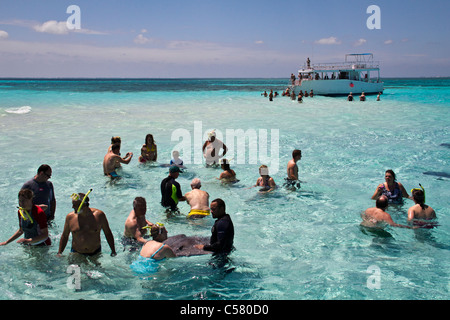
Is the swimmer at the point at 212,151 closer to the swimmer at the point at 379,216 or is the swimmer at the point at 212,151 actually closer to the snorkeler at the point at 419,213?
the swimmer at the point at 379,216

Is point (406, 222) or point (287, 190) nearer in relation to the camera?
point (406, 222)

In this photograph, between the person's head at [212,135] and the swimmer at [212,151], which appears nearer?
the person's head at [212,135]

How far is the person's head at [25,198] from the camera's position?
5.34m

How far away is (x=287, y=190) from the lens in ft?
32.4

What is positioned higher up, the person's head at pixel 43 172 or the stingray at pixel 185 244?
the person's head at pixel 43 172

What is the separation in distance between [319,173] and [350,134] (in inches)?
347

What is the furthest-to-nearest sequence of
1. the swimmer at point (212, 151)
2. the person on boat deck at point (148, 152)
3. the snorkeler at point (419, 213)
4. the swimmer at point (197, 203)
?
the person on boat deck at point (148, 152)
the swimmer at point (212, 151)
the swimmer at point (197, 203)
the snorkeler at point (419, 213)

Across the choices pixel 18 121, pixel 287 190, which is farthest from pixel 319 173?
pixel 18 121

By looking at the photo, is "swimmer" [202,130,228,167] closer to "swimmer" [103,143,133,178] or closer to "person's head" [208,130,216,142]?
"person's head" [208,130,216,142]

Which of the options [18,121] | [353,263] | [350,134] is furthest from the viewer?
[18,121]

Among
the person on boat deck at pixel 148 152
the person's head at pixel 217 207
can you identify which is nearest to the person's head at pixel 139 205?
the person's head at pixel 217 207

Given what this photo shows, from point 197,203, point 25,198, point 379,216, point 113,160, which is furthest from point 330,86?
point 25,198

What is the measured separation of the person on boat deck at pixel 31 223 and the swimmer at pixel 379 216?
6036 mm
